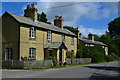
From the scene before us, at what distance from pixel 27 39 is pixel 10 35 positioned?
265cm

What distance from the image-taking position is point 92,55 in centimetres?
3869

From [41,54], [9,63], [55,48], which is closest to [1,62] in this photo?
[9,63]

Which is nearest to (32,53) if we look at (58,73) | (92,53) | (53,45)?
(53,45)

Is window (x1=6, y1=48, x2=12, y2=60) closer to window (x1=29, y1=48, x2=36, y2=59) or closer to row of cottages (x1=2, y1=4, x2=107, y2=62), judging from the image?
row of cottages (x1=2, y1=4, x2=107, y2=62)

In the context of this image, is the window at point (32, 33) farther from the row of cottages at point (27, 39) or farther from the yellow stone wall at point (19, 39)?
the yellow stone wall at point (19, 39)

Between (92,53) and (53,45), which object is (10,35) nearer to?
(53,45)

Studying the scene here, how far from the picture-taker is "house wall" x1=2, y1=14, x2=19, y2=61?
85.0 ft

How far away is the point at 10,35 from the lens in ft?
88.5

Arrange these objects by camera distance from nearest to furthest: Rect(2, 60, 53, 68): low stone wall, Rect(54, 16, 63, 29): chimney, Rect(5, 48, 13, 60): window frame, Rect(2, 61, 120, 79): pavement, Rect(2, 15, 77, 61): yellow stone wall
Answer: Rect(2, 61, 120, 79): pavement
Rect(2, 60, 53, 68): low stone wall
Rect(2, 15, 77, 61): yellow stone wall
Rect(5, 48, 13, 60): window frame
Rect(54, 16, 63, 29): chimney

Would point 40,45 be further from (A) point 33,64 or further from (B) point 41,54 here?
(A) point 33,64

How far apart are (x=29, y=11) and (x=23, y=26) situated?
18.7ft

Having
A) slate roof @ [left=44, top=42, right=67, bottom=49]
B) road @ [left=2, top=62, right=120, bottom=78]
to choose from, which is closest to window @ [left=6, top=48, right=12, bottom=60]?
slate roof @ [left=44, top=42, right=67, bottom=49]

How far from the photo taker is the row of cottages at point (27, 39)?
25859 mm

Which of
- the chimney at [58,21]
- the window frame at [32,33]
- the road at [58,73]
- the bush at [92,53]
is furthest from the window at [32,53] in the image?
the bush at [92,53]
